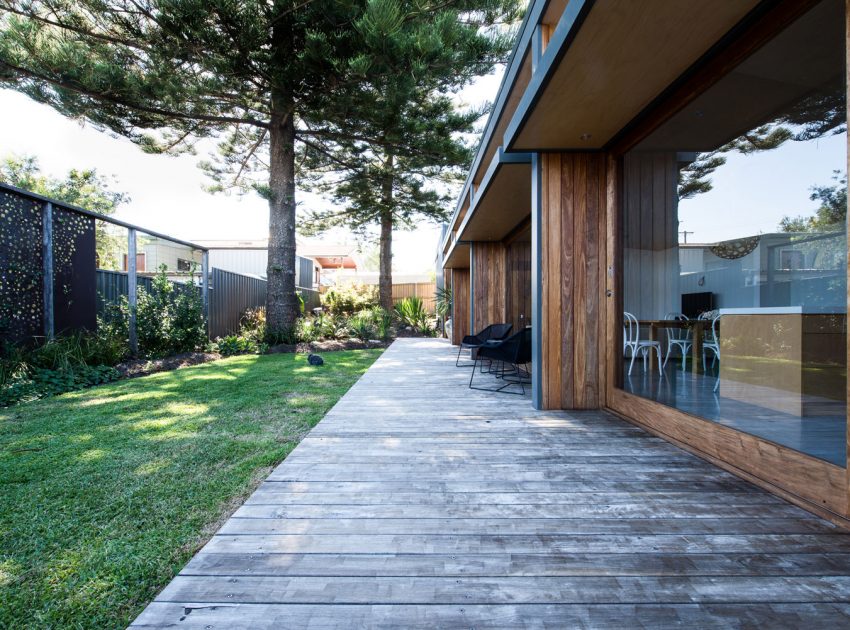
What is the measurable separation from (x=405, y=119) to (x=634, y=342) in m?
7.51

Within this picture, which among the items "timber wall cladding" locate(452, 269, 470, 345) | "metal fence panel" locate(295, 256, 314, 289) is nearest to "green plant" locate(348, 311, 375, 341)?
"timber wall cladding" locate(452, 269, 470, 345)

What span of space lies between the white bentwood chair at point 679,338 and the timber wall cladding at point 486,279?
3980 millimetres

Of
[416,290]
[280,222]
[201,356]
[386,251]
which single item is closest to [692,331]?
[201,356]

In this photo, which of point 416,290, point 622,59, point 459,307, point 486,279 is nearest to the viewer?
point 622,59

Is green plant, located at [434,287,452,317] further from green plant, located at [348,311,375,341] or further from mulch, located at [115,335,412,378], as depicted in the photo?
green plant, located at [348,311,375,341]

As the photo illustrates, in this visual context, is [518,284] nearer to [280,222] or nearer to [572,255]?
[572,255]

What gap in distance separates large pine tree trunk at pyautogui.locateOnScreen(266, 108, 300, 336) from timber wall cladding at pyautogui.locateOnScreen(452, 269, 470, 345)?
3743 mm

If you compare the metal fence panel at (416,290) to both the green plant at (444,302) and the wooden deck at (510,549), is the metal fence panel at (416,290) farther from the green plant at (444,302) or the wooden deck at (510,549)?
the wooden deck at (510,549)

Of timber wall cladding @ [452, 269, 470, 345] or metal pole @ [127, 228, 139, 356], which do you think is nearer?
metal pole @ [127, 228, 139, 356]

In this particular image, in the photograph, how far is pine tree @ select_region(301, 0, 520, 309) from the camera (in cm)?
664

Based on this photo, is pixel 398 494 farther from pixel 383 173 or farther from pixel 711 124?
pixel 383 173

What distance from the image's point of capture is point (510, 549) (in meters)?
1.46

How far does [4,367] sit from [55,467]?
9.60ft

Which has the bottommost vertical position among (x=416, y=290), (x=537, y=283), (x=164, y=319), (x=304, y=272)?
(x=164, y=319)
